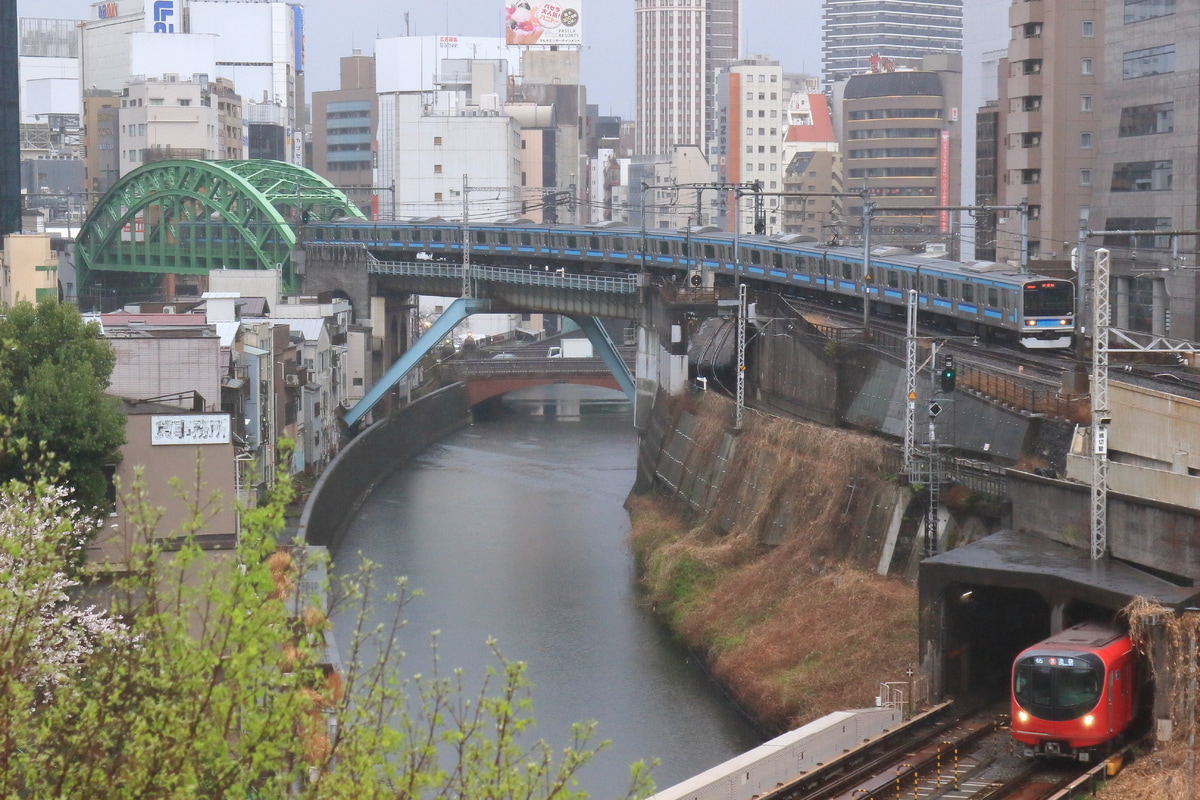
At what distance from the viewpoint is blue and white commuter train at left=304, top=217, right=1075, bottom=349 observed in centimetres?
2689

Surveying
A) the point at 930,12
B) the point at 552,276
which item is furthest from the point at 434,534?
the point at 930,12

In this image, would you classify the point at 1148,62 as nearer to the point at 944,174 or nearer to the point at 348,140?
the point at 944,174

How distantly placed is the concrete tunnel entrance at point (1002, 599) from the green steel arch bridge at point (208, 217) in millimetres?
34687

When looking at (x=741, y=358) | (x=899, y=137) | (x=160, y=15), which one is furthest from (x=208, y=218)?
(x=160, y=15)

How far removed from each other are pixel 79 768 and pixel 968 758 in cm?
1010

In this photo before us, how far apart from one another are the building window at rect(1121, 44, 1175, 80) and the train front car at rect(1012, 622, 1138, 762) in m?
16.5

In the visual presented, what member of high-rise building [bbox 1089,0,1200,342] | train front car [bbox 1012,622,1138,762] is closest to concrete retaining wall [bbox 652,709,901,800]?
train front car [bbox 1012,622,1138,762]

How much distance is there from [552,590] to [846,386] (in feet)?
19.8

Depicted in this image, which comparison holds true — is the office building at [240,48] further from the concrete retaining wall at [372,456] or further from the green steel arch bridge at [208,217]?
the concrete retaining wall at [372,456]

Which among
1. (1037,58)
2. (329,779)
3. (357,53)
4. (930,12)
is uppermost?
(930,12)

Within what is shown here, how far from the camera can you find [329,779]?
6477mm

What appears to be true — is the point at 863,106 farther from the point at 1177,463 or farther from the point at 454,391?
the point at 1177,463

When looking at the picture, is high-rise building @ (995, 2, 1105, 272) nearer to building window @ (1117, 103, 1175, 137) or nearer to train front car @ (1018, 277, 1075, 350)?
building window @ (1117, 103, 1175, 137)

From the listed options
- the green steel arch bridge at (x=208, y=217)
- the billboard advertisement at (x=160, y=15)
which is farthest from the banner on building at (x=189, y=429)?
the billboard advertisement at (x=160, y=15)
